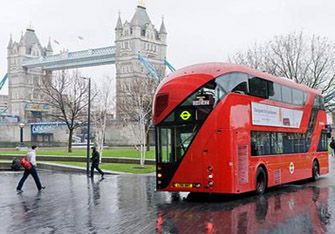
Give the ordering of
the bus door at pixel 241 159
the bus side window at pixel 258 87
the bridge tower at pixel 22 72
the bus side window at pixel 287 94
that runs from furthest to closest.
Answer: the bridge tower at pixel 22 72 < the bus side window at pixel 287 94 < the bus side window at pixel 258 87 < the bus door at pixel 241 159

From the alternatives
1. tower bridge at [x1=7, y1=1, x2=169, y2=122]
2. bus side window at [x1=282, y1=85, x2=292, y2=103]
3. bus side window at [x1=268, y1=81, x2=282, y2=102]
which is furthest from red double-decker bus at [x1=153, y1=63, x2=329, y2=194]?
tower bridge at [x1=7, y1=1, x2=169, y2=122]

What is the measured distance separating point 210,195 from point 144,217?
15.5ft

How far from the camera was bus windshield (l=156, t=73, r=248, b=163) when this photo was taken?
14.8m

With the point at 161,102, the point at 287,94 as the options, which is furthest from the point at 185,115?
the point at 287,94

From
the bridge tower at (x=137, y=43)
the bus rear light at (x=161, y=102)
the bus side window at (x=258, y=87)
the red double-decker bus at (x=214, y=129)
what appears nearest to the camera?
the red double-decker bus at (x=214, y=129)

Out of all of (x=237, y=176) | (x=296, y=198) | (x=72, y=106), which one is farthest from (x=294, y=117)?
(x=72, y=106)

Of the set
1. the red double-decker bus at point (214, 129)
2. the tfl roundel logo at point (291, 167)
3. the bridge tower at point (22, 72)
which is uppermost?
the bridge tower at point (22, 72)

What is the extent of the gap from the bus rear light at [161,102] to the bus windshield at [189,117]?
0.33 meters

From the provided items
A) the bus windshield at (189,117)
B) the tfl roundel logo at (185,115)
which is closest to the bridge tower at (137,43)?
the bus windshield at (189,117)

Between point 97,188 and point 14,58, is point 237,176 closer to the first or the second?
point 97,188

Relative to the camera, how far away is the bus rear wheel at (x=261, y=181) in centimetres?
1674

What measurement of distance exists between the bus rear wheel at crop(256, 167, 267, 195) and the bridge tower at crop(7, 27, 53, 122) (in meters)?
128

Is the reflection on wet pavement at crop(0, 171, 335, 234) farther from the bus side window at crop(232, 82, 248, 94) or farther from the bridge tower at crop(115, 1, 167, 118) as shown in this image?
the bridge tower at crop(115, 1, 167, 118)

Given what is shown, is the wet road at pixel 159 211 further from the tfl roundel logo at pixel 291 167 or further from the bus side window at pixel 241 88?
the bus side window at pixel 241 88
